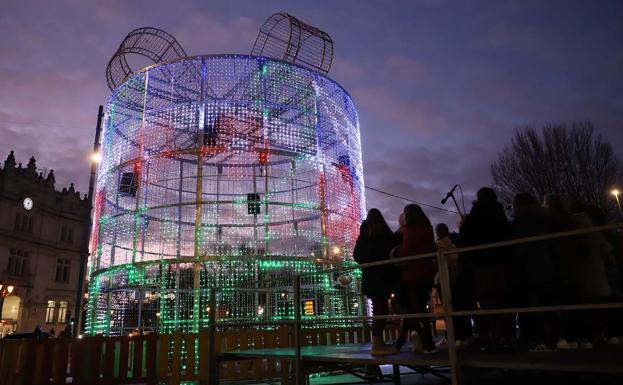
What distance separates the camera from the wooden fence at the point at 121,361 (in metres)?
7.78

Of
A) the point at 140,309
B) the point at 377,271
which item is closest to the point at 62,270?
the point at 140,309

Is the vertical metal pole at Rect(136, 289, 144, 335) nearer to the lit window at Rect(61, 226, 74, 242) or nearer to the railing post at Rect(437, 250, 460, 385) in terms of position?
the railing post at Rect(437, 250, 460, 385)

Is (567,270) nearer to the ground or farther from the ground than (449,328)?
farther from the ground

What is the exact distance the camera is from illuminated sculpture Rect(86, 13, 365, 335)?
11.1 metres

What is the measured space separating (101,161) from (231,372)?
296 inches

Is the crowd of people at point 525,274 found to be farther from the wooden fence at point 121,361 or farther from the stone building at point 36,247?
the stone building at point 36,247

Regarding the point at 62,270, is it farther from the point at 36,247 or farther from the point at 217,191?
the point at 217,191

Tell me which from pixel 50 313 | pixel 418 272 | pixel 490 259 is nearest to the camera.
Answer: pixel 490 259

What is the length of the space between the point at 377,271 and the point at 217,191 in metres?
8.97

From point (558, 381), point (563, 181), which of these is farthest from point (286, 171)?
point (563, 181)

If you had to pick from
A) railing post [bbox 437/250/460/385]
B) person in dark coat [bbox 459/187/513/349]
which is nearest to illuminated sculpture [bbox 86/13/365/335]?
person in dark coat [bbox 459/187/513/349]

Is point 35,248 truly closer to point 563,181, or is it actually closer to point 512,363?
point 563,181

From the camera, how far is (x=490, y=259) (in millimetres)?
4980

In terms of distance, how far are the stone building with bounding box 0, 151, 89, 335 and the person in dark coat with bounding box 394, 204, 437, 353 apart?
96.2ft
